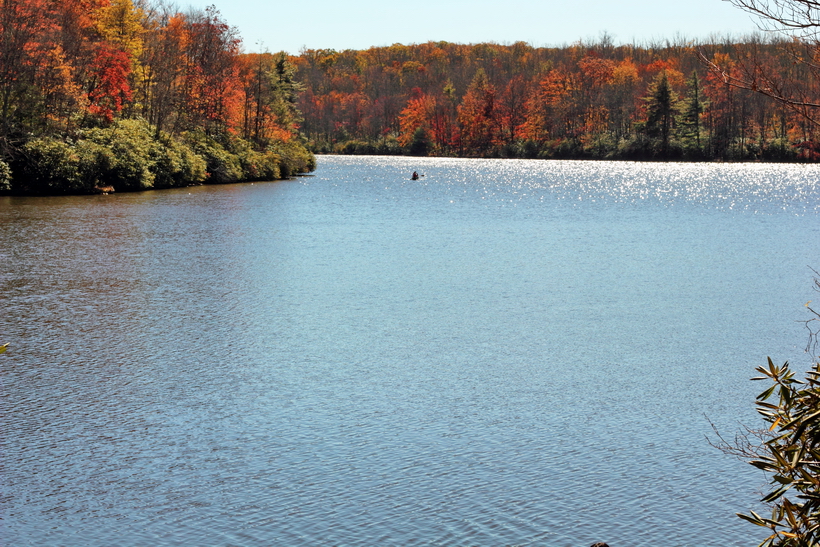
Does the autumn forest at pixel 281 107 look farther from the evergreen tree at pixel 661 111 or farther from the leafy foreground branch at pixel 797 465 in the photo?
the leafy foreground branch at pixel 797 465

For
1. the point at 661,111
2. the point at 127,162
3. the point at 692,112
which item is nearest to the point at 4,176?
the point at 127,162

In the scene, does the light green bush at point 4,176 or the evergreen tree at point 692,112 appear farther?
the evergreen tree at point 692,112

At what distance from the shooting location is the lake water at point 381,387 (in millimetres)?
7969

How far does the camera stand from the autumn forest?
141 ft

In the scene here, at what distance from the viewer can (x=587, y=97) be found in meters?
119

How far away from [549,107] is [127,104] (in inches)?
2912

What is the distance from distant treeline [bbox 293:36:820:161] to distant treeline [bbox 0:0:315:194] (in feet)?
139

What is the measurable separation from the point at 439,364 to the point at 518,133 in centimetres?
11386

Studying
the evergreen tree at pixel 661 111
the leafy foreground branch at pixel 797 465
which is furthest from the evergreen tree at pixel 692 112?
the leafy foreground branch at pixel 797 465

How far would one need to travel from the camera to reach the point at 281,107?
7388 centimetres

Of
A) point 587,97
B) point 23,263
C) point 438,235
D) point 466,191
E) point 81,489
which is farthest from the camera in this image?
point 587,97

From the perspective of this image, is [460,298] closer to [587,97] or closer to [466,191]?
[466,191]

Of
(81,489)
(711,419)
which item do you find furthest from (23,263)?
(711,419)

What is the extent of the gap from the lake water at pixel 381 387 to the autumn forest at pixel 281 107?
155 inches
